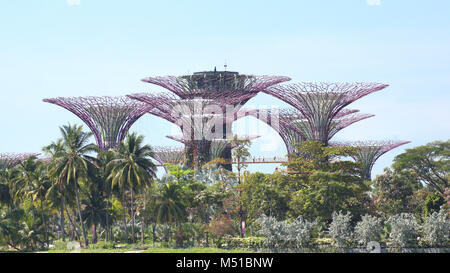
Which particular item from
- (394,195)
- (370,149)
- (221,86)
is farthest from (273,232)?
(370,149)

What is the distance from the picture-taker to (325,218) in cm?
6544

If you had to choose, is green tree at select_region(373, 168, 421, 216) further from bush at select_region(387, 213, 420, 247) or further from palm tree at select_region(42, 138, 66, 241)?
palm tree at select_region(42, 138, 66, 241)

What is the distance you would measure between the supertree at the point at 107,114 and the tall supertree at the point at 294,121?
18941 millimetres

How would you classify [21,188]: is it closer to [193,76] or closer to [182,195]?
[182,195]

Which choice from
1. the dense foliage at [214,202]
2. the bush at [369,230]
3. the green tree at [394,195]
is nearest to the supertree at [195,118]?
the dense foliage at [214,202]

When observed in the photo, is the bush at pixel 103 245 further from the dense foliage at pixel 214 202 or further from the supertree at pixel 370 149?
the supertree at pixel 370 149

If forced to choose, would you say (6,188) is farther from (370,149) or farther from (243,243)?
(370,149)

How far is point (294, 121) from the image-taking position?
10575 cm

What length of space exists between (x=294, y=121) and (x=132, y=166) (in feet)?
143

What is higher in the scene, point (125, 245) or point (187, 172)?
point (187, 172)

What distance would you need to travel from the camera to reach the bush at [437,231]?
191 feet
